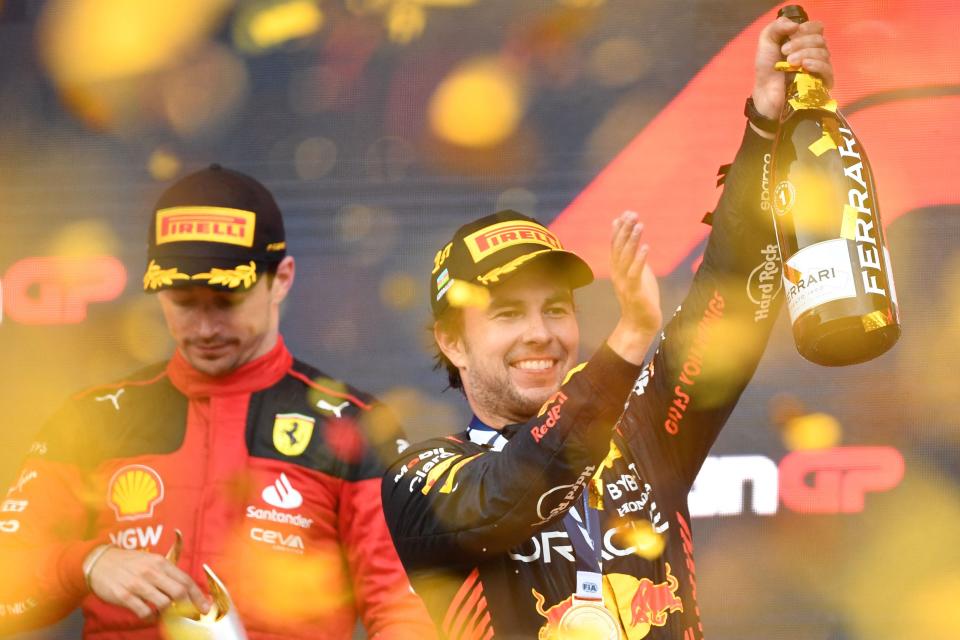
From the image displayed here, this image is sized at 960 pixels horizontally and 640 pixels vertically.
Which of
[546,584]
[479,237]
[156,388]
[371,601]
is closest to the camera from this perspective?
[546,584]

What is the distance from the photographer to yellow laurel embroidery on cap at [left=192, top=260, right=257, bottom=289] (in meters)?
2.28

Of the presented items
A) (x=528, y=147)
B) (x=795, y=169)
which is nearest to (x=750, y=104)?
(x=795, y=169)

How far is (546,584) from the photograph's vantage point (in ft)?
5.35

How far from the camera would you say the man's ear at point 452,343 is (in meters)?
1.89

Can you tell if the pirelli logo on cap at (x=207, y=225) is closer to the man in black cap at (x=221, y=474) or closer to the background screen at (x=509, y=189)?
the man in black cap at (x=221, y=474)

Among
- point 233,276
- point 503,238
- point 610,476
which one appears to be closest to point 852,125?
point 503,238

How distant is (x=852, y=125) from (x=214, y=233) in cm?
126

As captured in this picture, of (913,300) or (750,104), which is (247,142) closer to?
(750,104)

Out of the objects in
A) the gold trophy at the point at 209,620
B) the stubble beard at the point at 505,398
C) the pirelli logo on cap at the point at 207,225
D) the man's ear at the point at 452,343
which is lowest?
the gold trophy at the point at 209,620

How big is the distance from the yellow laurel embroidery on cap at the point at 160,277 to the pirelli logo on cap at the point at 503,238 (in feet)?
2.20

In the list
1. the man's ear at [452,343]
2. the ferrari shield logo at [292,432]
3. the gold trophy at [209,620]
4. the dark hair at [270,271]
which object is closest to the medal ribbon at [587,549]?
the man's ear at [452,343]

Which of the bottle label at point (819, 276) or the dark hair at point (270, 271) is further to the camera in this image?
the dark hair at point (270, 271)

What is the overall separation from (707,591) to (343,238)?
1004 mm

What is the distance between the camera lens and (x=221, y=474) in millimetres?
2322
